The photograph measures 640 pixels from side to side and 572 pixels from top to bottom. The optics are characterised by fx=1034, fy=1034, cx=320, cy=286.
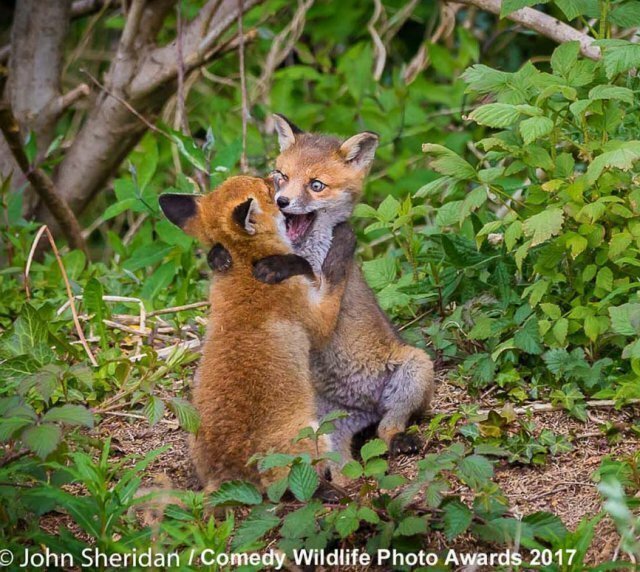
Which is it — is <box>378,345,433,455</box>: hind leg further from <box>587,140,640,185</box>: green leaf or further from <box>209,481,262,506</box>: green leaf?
<box>587,140,640,185</box>: green leaf

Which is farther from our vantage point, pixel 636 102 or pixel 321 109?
pixel 321 109

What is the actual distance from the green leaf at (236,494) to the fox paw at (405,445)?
3.41ft

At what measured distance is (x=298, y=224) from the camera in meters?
6.25

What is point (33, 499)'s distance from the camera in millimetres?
4629

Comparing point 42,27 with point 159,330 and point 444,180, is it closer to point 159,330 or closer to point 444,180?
point 159,330

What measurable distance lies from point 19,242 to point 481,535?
4.88 metres

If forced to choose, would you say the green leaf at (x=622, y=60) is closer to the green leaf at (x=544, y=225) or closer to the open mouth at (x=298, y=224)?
the green leaf at (x=544, y=225)

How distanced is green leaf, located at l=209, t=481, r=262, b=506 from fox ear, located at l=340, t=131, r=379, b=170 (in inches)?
103

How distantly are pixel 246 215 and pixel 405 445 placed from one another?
4.83 feet

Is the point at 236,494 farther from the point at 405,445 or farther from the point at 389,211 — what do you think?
the point at 389,211

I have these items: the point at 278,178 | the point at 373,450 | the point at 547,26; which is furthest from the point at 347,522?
the point at 547,26

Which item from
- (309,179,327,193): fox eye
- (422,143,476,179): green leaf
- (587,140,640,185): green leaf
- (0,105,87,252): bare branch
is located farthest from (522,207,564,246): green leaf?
(0,105,87,252): bare branch

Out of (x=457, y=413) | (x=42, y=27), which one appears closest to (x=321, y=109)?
(x=42, y=27)

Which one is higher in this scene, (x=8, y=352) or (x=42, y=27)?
(x=42, y=27)
